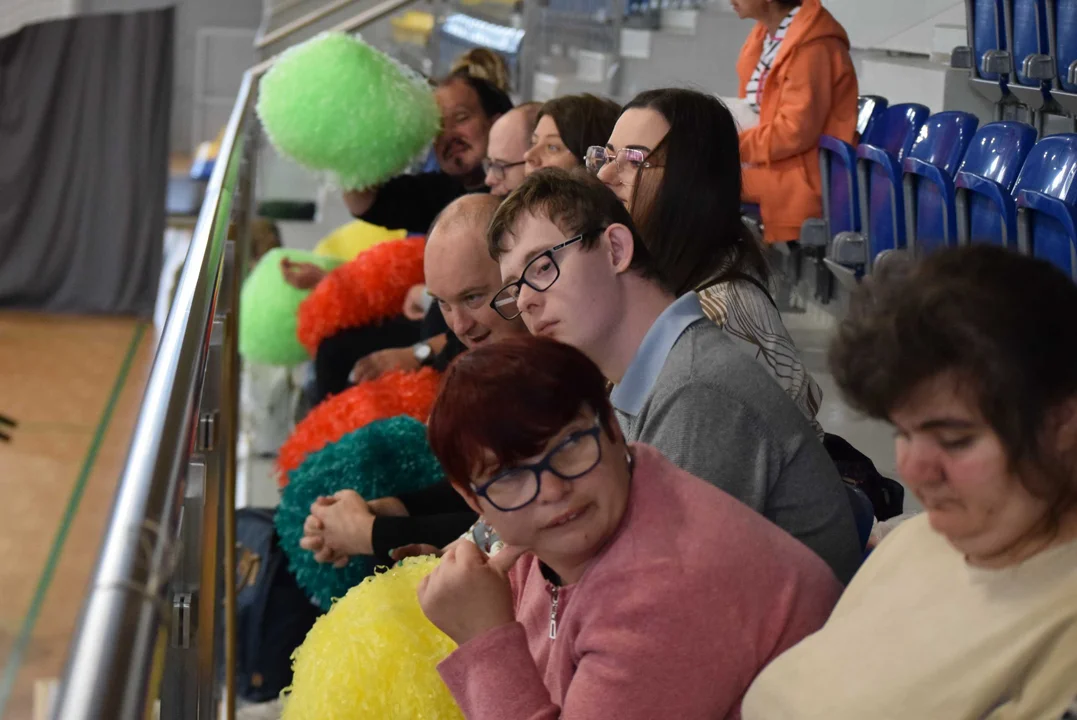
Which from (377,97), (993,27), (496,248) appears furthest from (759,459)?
(993,27)

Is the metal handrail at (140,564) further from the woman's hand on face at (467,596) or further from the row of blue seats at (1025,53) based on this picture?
the row of blue seats at (1025,53)

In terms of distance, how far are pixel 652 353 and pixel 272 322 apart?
2.76m

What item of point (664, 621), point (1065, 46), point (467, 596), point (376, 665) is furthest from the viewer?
point (1065, 46)

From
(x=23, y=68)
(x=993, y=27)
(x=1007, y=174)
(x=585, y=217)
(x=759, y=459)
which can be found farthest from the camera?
(x=23, y=68)

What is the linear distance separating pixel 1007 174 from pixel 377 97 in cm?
155

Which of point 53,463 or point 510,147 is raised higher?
point 510,147

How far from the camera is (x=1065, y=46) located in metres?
4.46

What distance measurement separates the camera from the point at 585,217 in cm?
141

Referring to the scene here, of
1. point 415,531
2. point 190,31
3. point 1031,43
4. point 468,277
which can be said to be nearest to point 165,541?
point 415,531

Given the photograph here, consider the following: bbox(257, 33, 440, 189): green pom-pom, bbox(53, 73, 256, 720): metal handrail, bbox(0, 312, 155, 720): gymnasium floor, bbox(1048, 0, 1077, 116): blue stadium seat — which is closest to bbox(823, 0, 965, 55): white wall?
bbox(1048, 0, 1077, 116): blue stadium seat

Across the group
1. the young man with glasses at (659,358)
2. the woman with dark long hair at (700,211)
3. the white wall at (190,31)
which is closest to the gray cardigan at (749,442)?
the young man with glasses at (659,358)

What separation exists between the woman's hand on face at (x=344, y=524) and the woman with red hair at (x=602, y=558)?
2.93 ft

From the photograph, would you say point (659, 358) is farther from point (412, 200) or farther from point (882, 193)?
point (882, 193)

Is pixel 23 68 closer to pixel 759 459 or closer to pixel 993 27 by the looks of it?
pixel 993 27
